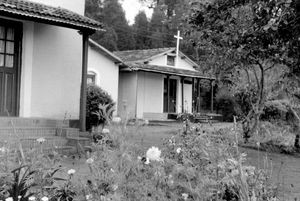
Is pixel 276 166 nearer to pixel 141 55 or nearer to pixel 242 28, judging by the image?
pixel 242 28

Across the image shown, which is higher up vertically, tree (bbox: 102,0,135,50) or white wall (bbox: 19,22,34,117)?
tree (bbox: 102,0,135,50)

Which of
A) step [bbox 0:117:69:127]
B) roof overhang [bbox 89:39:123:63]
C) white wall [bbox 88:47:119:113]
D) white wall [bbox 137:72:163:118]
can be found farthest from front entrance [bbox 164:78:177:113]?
step [bbox 0:117:69:127]

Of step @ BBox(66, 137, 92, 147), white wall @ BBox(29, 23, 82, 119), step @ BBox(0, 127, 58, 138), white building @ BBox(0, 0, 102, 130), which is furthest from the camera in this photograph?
white wall @ BBox(29, 23, 82, 119)

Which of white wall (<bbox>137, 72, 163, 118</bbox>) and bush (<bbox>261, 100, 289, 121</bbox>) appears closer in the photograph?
bush (<bbox>261, 100, 289, 121</bbox>)

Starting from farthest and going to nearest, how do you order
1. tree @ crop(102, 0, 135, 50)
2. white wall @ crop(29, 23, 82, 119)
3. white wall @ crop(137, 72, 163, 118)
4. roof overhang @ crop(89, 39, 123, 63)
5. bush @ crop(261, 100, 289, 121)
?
tree @ crop(102, 0, 135, 50) < white wall @ crop(137, 72, 163, 118) < roof overhang @ crop(89, 39, 123, 63) < bush @ crop(261, 100, 289, 121) < white wall @ crop(29, 23, 82, 119)

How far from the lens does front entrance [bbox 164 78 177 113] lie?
25391mm

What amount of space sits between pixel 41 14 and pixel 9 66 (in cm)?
171

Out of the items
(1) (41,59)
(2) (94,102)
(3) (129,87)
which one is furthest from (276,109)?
(3) (129,87)

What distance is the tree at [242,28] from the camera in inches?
251

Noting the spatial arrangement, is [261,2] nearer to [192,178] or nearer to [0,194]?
[192,178]

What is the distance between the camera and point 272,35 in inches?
268

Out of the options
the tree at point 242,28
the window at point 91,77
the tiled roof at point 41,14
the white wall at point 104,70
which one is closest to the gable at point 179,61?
the white wall at point 104,70

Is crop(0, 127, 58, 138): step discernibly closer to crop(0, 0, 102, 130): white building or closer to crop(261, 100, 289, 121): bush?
crop(0, 0, 102, 130): white building

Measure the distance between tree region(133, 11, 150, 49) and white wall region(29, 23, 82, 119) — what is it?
33.4 metres
